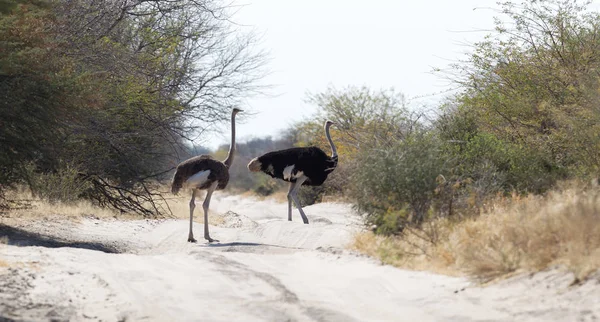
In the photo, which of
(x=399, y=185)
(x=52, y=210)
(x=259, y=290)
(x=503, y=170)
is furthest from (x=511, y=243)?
(x=52, y=210)

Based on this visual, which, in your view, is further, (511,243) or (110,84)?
(110,84)

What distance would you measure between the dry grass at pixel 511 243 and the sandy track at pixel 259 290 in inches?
11.2

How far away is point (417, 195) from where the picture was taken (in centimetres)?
1350

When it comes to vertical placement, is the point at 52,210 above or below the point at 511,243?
below

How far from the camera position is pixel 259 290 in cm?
1013

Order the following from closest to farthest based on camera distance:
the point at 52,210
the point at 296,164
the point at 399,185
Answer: the point at 399,185 < the point at 296,164 < the point at 52,210

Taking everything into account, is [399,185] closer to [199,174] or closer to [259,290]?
[259,290]

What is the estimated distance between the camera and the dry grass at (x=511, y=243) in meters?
→ 9.27

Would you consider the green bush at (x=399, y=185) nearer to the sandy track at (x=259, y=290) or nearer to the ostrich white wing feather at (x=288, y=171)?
the sandy track at (x=259, y=290)

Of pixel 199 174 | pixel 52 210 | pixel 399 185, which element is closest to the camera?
pixel 399 185

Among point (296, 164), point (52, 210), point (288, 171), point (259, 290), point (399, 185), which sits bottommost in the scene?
point (259, 290)

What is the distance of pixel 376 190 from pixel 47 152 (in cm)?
665

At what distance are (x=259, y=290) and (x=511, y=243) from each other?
2.82m

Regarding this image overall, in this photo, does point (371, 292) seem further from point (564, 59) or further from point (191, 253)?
point (564, 59)
